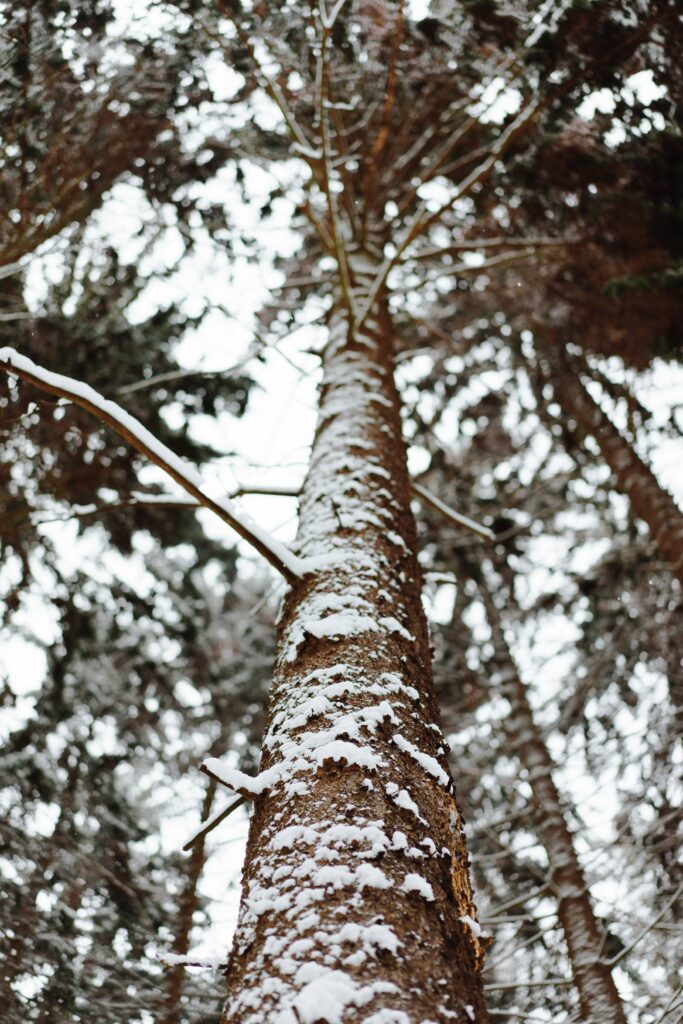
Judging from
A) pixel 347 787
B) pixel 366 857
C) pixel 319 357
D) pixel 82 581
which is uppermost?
pixel 82 581

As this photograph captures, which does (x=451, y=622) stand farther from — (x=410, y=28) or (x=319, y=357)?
(x=410, y=28)

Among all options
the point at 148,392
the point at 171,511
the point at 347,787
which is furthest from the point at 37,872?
the point at 347,787

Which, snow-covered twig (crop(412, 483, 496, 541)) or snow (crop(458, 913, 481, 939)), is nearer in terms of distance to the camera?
snow (crop(458, 913, 481, 939))

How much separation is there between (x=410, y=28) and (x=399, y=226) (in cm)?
195

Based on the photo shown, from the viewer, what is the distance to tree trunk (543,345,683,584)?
5.68 meters

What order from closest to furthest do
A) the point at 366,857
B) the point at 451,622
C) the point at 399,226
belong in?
the point at 366,857 → the point at 399,226 → the point at 451,622

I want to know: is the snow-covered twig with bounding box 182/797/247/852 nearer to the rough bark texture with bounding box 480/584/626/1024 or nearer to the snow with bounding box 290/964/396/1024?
the snow with bounding box 290/964/396/1024

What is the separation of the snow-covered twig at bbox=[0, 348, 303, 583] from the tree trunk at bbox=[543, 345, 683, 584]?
4270 mm

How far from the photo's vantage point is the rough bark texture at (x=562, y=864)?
13.6 ft

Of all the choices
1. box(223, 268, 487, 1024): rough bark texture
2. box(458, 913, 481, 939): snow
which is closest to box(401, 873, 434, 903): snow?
box(223, 268, 487, 1024): rough bark texture

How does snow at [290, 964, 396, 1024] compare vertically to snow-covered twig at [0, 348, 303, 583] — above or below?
below

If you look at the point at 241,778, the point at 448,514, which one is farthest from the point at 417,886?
the point at 448,514

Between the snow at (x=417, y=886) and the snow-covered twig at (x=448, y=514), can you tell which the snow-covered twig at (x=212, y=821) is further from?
the snow-covered twig at (x=448, y=514)

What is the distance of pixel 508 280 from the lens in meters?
7.25
